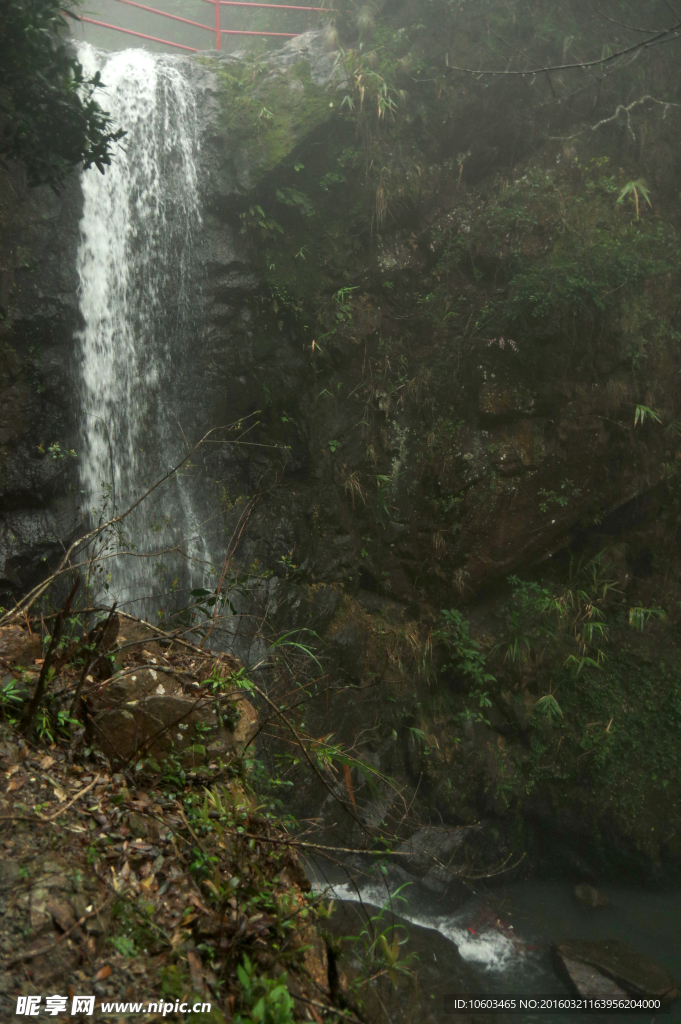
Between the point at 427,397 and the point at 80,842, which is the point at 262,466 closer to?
the point at 427,397

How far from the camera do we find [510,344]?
743cm

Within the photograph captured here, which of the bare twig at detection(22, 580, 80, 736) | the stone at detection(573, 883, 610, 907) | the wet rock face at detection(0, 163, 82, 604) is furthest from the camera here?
the stone at detection(573, 883, 610, 907)

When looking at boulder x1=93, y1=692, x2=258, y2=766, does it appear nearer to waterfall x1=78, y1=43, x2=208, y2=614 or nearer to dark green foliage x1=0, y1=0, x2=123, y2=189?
waterfall x1=78, y1=43, x2=208, y2=614

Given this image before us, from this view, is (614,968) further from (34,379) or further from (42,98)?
(42,98)

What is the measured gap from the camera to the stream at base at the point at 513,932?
17.9ft

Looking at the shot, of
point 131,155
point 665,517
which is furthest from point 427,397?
point 131,155

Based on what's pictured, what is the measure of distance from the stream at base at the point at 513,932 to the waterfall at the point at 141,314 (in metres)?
4.16

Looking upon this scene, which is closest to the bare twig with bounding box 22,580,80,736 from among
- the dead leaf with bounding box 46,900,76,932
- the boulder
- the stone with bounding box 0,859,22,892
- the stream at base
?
the boulder

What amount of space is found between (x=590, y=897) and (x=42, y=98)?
9.14 meters

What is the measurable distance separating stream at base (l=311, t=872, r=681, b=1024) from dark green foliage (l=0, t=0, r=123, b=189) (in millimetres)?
6818

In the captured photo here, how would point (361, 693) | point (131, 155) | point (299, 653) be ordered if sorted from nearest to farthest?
point (299, 653)
point (361, 693)
point (131, 155)

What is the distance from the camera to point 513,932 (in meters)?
6.15

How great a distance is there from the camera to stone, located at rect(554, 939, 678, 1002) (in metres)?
5.43

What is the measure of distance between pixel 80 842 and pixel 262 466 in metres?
5.55
